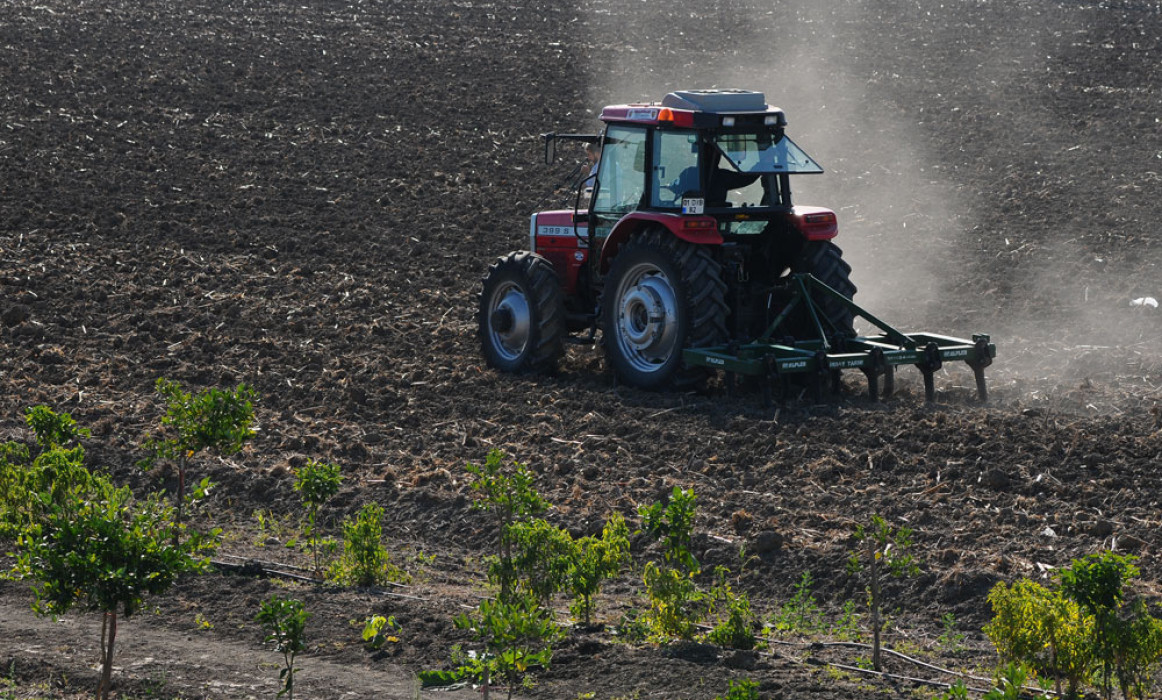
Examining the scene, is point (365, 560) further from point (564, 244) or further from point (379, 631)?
point (564, 244)

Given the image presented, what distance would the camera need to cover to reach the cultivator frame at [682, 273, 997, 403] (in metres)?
10.6

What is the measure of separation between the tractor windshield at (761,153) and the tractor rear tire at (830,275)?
621 mm

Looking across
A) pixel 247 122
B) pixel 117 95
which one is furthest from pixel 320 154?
pixel 117 95

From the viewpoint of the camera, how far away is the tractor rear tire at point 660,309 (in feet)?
36.1

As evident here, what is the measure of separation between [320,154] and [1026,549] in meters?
14.0

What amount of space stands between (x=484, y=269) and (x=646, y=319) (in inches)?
169

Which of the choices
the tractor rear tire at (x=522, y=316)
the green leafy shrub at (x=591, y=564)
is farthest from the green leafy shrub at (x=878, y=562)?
the tractor rear tire at (x=522, y=316)

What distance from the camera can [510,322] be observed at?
1239 cm

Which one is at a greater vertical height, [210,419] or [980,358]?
[980,358]

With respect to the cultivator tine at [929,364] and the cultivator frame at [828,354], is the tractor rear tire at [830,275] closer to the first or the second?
the cultivator frame at [828,354]

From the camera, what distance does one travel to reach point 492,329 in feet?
41.4

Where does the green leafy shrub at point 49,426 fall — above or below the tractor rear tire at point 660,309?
below

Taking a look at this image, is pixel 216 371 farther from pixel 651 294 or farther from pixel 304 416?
pixel 651 294

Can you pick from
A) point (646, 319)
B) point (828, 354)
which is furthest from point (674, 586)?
point (646, 319)
